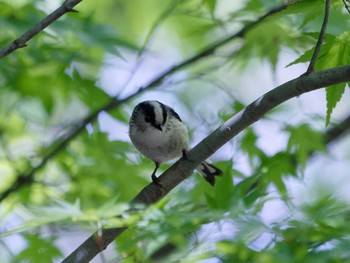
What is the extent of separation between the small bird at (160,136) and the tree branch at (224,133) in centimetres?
100

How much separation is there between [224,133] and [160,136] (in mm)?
1413

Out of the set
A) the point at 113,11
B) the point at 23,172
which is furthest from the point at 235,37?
the point at 113,11

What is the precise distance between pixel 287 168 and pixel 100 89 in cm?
126

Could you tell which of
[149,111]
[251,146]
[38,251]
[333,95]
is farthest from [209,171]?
[333,95]

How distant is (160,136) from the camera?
3.90m

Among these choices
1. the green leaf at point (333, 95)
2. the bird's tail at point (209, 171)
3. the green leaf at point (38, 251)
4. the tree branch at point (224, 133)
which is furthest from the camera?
the bird's tail at point (209, 171)

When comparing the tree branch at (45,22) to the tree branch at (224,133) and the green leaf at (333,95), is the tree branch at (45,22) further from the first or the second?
the green leaf at (333,95)

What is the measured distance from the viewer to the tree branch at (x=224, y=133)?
A: 7.37 feet

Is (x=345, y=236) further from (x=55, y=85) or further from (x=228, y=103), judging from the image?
(x=55, y=85)

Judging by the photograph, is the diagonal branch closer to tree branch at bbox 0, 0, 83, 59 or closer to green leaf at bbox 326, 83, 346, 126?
green leaf at bbox 326, 83, 346, 126

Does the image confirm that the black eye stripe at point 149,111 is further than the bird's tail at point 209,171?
Yes

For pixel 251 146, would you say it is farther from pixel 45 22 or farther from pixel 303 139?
pixel 45 22

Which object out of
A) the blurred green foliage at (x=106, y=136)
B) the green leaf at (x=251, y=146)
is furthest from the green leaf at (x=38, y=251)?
the green leaf at (x=251, y=146)

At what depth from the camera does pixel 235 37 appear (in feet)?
13.7
